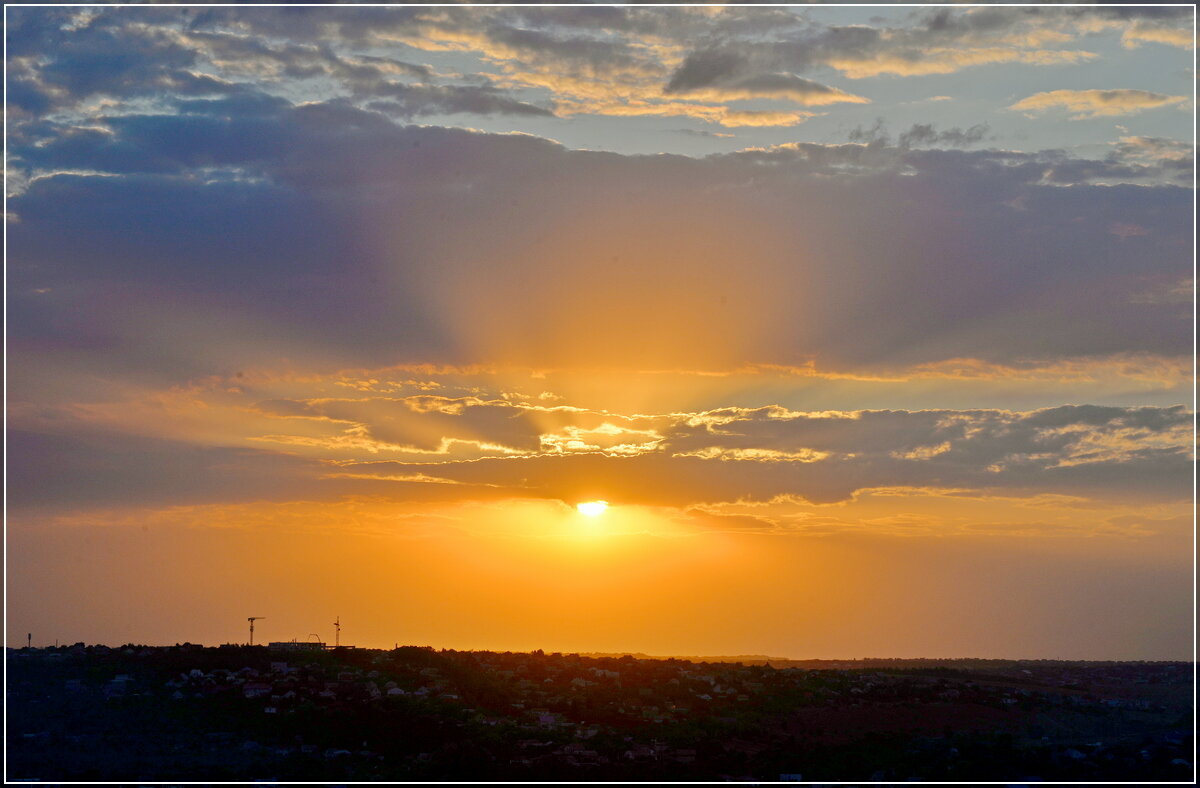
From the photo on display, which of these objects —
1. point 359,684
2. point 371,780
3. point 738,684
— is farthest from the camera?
point 738,684

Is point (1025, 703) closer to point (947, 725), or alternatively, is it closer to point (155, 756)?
point (947, 725)

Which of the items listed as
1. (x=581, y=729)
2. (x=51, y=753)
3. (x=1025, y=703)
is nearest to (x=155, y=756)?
(x=51, y=753)

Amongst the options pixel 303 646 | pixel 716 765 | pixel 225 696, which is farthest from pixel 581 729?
pixel 303 646

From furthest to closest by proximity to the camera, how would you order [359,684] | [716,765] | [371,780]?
1. [359,684]
2. [716,765]
3. [371,780]

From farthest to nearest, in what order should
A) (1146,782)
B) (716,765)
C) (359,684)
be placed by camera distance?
1. (359,684)
2. (716,765)
3. (1146,782)

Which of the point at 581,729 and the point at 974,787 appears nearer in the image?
the point at 974,787

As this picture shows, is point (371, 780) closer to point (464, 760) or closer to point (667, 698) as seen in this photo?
point (464, 760)

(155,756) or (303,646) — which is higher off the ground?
(303,646)

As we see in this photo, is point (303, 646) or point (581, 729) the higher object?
point (303, 646)

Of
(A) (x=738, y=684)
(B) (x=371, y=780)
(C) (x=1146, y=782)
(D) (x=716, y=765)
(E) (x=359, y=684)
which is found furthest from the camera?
(A) (x=738, y=684)
